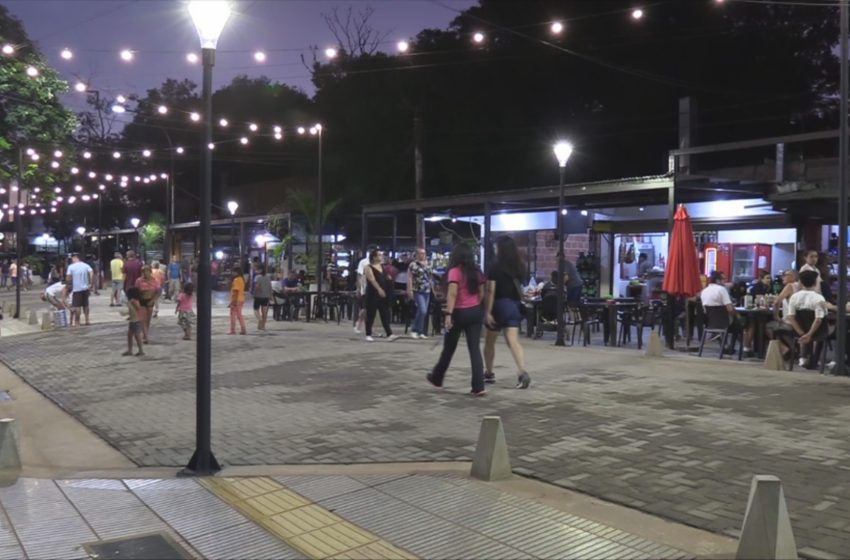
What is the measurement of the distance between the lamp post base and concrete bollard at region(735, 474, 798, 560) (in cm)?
367

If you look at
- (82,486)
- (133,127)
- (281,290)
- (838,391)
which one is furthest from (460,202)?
(133,127)

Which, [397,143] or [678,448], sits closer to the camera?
[678,448]

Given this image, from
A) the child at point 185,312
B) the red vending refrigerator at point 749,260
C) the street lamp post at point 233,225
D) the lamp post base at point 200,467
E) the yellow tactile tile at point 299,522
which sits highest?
the street lamp post at point 233,225

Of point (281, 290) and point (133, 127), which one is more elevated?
point (133, 127)

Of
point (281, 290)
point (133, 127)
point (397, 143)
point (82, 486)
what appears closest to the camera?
point (82, 486)

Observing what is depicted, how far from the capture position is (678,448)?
6.11 metres

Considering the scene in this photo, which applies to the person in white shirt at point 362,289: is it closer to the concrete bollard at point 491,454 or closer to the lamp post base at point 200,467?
the lamp post base at point 200,467

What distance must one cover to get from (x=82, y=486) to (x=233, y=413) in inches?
94.3

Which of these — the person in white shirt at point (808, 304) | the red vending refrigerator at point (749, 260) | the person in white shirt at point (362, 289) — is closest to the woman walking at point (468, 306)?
the person in white shirt at point (808, 304)

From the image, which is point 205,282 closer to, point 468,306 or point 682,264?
point 468,306

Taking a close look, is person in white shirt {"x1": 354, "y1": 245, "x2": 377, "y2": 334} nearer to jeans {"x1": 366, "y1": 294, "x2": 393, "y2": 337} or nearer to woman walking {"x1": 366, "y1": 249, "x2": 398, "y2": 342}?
woman walking {"x1": 366, "y1": 249, "x2": 398, "y2": 342}

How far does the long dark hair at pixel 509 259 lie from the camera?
8.73 metres

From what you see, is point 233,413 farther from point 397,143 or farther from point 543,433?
point 397,143

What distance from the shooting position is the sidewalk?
13.6 ft
